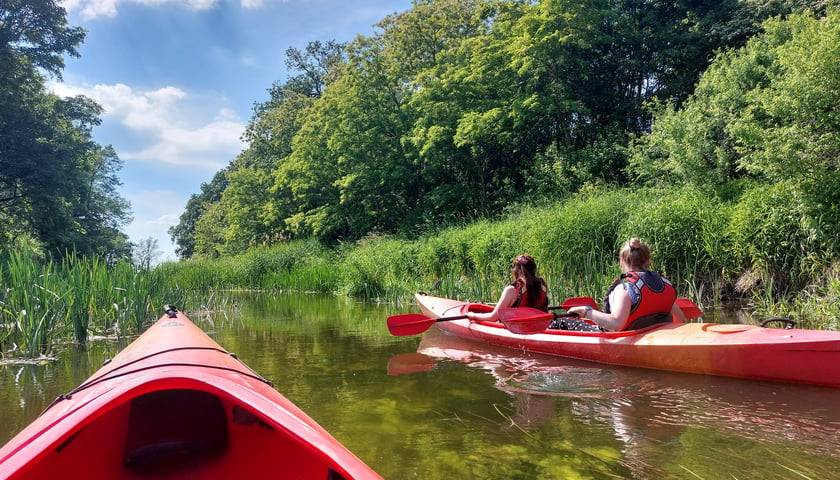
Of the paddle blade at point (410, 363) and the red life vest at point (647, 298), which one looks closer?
the red life vest at point (647, 298)

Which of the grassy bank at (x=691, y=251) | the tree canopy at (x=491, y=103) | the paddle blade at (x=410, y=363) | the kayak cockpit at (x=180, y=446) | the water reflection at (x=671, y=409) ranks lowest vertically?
the water reflection at (x=671, y=409)

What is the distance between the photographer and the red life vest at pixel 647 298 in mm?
4578


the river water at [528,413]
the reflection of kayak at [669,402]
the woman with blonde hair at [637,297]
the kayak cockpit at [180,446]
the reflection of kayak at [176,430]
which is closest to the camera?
the reflection of kayak at [176,430]

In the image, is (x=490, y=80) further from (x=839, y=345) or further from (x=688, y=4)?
(x=839, y=345)

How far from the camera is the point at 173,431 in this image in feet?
8.61

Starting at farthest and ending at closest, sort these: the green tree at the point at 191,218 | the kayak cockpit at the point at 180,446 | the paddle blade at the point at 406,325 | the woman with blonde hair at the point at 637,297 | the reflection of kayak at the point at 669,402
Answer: the green tree at the point at 191,218
the paddle blade at the point at 406,325
the woman with blonde hair at the point at 637,297
the reflection of kayak at the point at 669,402
the kayak cockpit at the point at 180,446

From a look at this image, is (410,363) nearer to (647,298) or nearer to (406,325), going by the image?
(406,325)

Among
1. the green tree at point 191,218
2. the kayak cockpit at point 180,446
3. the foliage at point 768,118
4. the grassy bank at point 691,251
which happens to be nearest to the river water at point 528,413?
the kayak cockpit at point 180,446

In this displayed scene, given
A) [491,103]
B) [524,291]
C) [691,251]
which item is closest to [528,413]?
[524,291]

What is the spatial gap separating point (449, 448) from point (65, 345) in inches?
204

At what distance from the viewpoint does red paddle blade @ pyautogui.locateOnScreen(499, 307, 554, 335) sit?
16.9 feet

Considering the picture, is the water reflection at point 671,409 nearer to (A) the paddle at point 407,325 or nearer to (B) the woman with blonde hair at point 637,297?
(B) the woman with blonde hair at point 637,297

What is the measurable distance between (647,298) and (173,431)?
385 cm

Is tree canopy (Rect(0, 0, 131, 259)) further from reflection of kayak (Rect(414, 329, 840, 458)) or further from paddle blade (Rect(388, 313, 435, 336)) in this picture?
reflection of kayak (Rect(414, 329, 840, 458))
